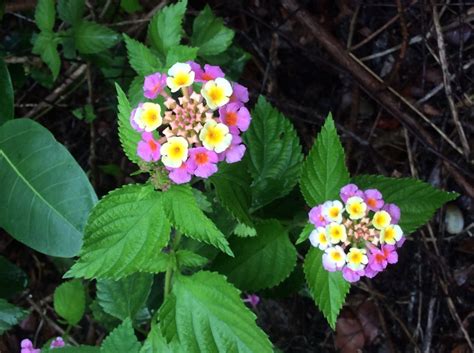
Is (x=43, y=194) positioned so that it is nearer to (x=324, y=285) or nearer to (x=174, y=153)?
(x=174, y=153)

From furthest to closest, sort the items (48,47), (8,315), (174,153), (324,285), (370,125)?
1. (370,125)
2. (48,47)
3. (8,315)
4. (324,285)
5. (174,153)

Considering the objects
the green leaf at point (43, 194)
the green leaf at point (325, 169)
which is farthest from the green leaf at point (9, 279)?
the green leaf at point (325, 169)

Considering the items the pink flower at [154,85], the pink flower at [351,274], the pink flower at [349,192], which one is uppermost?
the pink flower at [154,85]

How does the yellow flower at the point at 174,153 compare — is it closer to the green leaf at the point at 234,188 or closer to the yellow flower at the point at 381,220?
the green leaf at the point at 234,188

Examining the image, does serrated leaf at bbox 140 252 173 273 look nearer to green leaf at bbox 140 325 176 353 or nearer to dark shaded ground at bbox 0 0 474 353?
green leaf at bbox 140 325 176 353

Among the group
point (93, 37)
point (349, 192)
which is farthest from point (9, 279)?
point (349, 192)

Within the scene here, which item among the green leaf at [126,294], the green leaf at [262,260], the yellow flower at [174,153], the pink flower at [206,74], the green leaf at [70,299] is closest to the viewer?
the yellow flower at [174,153]

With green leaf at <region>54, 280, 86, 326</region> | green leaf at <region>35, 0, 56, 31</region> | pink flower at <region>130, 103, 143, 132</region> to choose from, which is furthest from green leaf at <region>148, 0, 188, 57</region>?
green leaf at <region>54, 280, 86, 326</region>

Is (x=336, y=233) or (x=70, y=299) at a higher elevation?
(x=336, y=233)
